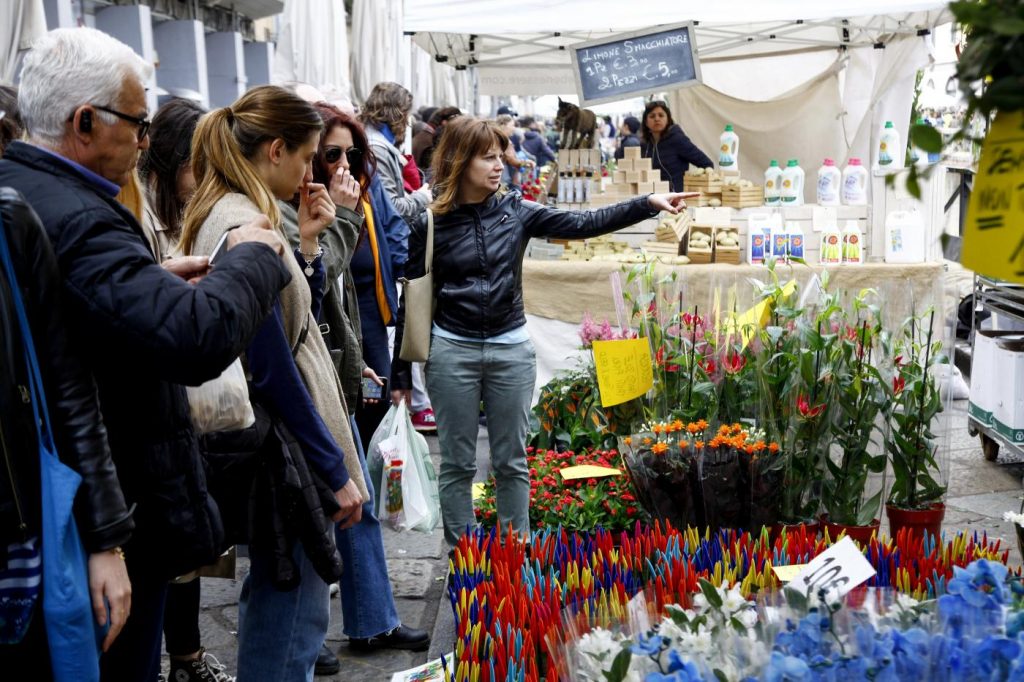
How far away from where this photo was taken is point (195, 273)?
2.08 meters

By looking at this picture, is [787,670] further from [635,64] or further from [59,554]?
[635,64]

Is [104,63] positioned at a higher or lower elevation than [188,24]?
lower

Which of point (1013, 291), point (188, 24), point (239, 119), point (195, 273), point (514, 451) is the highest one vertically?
point (188, 24)

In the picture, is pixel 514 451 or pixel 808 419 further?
pixel 514 451

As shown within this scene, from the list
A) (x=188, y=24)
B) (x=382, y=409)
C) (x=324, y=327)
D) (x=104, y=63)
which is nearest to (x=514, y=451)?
(x=382, y=409)

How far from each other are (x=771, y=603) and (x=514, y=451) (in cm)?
216

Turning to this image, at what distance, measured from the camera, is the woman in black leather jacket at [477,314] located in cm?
397

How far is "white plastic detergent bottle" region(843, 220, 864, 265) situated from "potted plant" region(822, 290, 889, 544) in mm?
3262

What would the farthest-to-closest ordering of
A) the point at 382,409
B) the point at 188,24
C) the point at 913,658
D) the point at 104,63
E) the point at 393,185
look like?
the point at 188,24, the point at 393,185, the point at 382,409, the point at 104,63, the point at 913,658

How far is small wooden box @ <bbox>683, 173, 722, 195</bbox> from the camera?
7.29 meters

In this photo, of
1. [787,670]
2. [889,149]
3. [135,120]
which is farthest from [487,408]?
[889,149]

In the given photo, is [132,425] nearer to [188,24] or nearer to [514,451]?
[514,451]

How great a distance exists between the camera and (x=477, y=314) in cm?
395

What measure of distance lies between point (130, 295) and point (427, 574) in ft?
9.77
